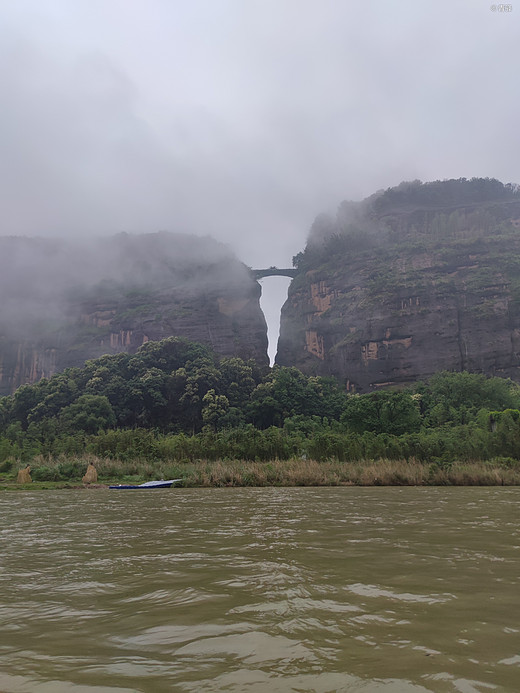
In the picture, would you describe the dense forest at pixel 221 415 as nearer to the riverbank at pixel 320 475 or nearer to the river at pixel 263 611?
the riverbank at pixel 320 475

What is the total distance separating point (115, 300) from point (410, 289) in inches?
2935

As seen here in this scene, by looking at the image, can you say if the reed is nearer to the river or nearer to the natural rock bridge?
the river

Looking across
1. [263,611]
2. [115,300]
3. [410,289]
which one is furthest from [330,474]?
[115,300]

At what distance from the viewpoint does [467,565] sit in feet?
18.0

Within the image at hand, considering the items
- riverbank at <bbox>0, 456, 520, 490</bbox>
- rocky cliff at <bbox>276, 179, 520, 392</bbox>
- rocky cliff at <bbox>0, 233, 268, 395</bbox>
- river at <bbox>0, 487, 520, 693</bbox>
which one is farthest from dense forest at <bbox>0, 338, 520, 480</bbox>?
rocky cliff at <bbox>0, 233, 268, 395</bbox>

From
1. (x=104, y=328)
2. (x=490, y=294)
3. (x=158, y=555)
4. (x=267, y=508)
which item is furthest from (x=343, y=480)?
(x=104, y=328)

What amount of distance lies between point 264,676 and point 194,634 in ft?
2.97

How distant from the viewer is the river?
259 centimetres

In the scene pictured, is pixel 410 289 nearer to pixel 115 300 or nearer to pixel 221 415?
pixel 221 415

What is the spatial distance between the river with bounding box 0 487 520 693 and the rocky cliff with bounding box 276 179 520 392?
91.4 metres

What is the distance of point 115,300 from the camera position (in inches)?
4906

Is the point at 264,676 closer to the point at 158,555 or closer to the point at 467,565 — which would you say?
the point at 467,565

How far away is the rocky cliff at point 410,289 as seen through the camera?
94188mm

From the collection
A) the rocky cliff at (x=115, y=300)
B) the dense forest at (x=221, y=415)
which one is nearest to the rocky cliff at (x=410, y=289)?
the dense forest at (x=221, y=415)
